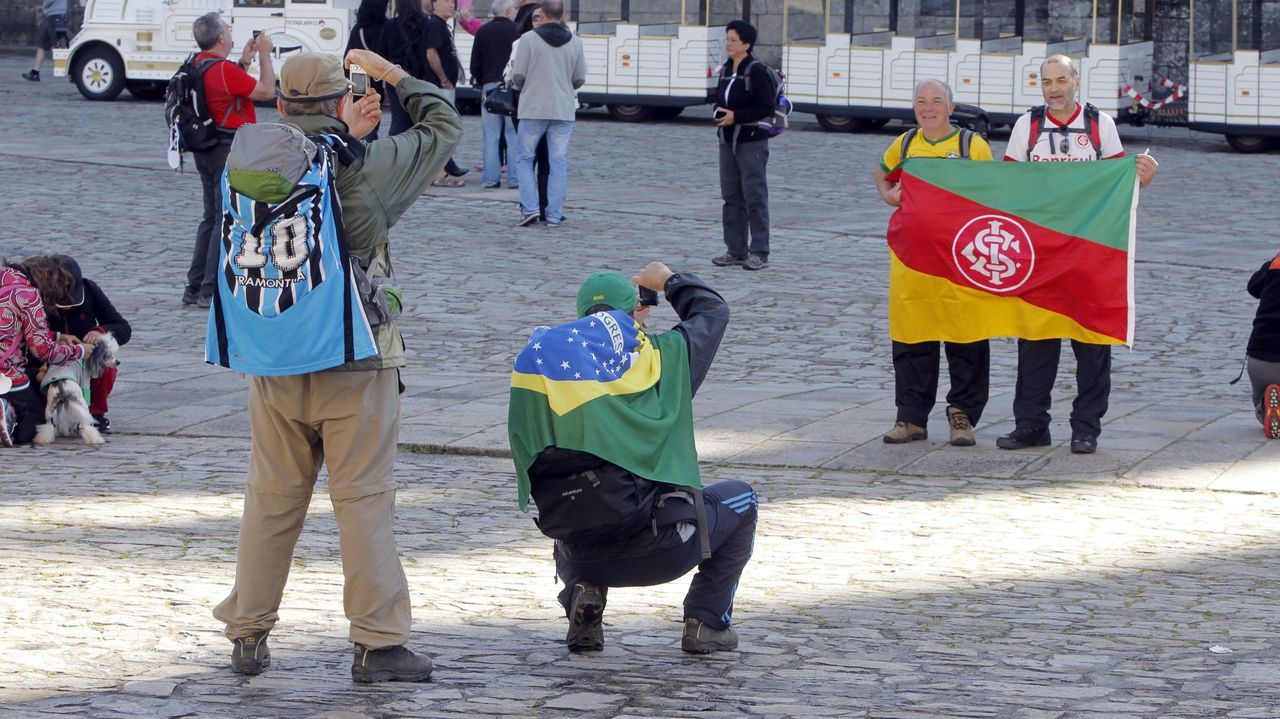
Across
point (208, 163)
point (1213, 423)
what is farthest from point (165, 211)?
point (1213, 423)

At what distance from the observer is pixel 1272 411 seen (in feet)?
27.9

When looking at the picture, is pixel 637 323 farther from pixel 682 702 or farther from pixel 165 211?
pixel 165 211

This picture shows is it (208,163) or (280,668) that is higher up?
(208,163)

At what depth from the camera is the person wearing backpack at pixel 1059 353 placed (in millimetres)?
8203

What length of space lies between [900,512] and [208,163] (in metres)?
5.92

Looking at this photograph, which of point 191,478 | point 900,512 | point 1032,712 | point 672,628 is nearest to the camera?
point 1032,712

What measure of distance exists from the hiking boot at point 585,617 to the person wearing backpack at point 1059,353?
11.9 feet

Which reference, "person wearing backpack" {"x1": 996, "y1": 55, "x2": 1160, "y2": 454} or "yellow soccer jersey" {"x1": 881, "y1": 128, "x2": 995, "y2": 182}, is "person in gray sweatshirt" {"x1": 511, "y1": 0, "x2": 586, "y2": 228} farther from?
"person wearing backpack" {"x1": 996, "y1": 55, "x2": 1160, "y2": 454}

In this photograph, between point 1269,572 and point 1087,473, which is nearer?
point 1269,572

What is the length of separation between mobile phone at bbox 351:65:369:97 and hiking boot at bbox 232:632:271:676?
1481 millimetres

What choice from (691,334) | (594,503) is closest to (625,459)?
(594,503)

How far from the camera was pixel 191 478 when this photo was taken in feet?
25.6

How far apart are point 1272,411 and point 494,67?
10617 millimetres

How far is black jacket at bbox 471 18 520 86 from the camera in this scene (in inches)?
698
